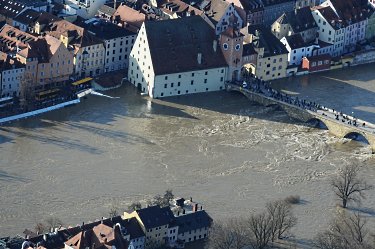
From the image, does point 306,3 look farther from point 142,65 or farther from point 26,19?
point 26,19

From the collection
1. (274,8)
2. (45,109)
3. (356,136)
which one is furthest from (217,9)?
(45,109)

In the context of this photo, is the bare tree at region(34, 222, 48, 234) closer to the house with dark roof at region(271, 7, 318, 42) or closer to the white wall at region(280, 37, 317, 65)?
the white wall at region(280, 37, 317, 65)

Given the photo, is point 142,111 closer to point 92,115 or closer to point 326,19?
point 92,115

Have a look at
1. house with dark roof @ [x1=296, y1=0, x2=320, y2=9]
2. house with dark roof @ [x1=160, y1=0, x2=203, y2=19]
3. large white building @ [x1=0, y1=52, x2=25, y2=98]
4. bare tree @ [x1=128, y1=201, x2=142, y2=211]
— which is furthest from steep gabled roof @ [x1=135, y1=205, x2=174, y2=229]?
house with dark roof @ [x1=296, y1=0, x2=320, y2=9]

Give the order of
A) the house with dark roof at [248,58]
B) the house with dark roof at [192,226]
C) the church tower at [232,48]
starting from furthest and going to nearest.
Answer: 1. the house with dark roof at [248,58]
2. the church tower at [232,48]
3. the house with dark roof at [192,226]

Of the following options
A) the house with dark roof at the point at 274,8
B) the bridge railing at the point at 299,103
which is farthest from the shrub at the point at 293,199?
the house with dark roof at the point at 274,8

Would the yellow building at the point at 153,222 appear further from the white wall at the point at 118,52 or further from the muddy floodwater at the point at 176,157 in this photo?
the white wall at the point at 118,52
